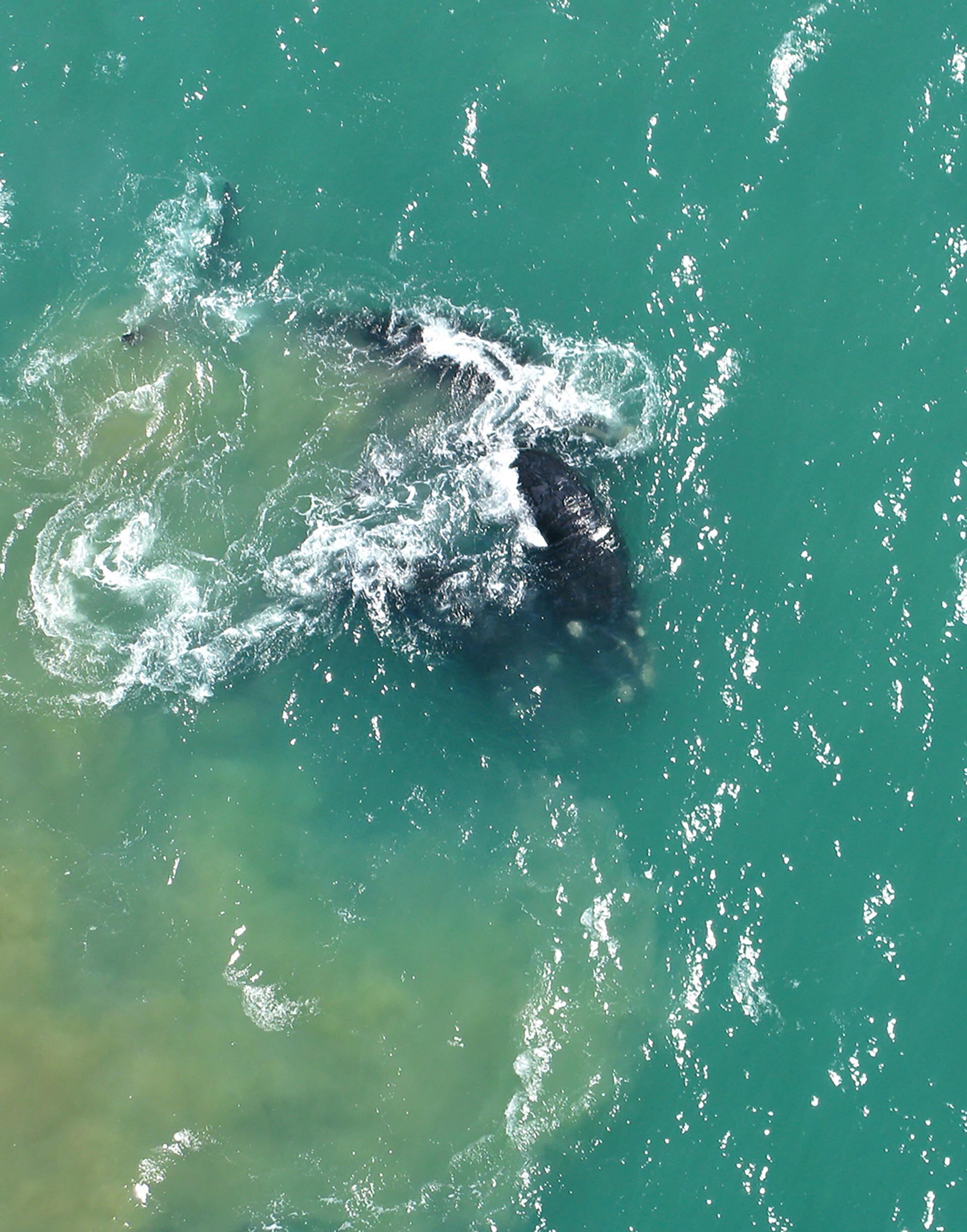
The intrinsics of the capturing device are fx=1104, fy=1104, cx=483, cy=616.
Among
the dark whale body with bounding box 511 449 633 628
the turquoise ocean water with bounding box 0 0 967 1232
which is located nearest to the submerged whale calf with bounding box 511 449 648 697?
the dark whale body with bounding box 511 449 633 628

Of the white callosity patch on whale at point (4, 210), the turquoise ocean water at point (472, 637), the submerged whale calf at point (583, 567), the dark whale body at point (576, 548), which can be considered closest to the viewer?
the turquoise ocean water at point (472, 637)

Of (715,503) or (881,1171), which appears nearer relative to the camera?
(881,1171)

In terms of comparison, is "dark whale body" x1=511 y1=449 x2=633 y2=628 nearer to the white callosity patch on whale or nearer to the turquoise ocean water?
the turquoise ocean water

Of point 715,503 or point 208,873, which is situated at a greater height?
point 715,503

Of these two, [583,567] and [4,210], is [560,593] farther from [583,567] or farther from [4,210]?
[4,210]

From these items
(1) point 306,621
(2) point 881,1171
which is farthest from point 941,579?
(1) point 306,621

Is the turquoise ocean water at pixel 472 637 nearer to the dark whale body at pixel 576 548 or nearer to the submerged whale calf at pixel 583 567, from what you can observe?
the submerged whale calf at pixel 583 567

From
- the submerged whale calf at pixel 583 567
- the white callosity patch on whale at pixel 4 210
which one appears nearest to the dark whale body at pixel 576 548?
the submerged whale calf at pixel 583 567

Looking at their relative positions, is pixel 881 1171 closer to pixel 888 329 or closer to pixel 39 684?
pixel 888 329
